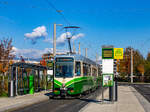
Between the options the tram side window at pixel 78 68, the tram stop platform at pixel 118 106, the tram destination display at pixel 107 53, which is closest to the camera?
the tram stop platform at pixel 118 106

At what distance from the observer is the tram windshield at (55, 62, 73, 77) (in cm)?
2180

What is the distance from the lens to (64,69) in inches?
868

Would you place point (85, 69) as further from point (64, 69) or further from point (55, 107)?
point (55, 107)

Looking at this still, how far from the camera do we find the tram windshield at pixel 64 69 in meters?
21.8

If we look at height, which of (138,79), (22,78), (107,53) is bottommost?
(138,79)

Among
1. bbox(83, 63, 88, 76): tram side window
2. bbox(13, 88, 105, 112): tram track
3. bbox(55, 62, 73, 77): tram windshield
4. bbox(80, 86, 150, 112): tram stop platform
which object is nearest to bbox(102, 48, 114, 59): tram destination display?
bbox(80, 86, 150, 112): tram stop platform

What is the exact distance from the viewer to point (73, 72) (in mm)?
21781

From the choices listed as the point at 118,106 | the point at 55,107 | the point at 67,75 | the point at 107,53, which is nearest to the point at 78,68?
the point at 67,75

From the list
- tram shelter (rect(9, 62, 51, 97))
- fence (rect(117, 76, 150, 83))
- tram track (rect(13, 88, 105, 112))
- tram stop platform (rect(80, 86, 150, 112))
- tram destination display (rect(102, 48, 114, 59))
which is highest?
tram destination display (rect(102, 48, 114, 59))

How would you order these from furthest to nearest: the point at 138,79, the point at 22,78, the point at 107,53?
the point at 138,79 → the point at 22,78 → the point at 107,53

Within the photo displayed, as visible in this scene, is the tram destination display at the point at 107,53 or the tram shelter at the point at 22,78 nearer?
the tram destination display at the point at 107,53

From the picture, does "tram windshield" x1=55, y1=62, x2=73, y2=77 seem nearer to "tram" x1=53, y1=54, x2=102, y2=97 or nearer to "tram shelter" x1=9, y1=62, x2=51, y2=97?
"tram" x1=53, y1=54, x2=102, y2=97

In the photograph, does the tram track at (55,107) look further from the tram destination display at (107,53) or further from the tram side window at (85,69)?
the tram side window at (85,69)

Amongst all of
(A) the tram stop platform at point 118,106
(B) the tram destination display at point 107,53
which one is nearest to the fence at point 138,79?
(A) the tram stop platform at point 118,106
